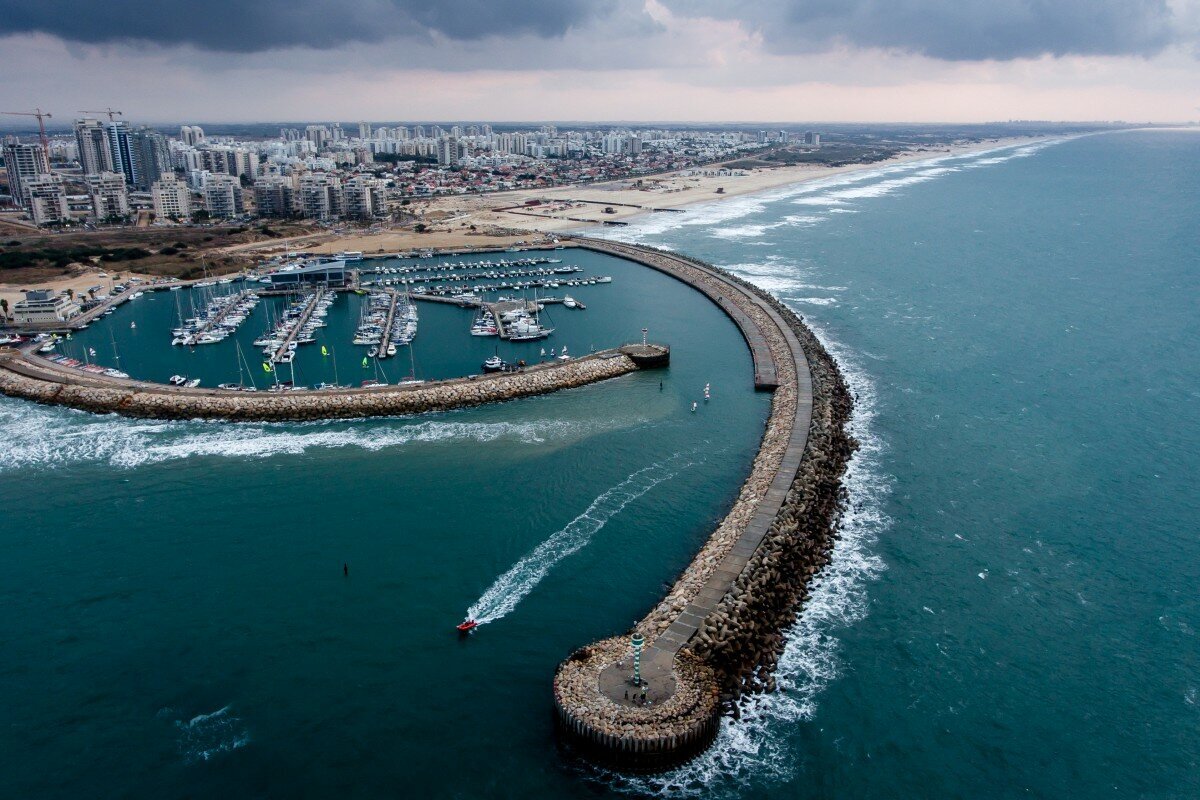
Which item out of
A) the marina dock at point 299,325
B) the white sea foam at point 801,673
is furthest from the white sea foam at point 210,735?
the marina dock at point 299,325

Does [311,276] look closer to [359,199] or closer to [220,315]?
[220,315]

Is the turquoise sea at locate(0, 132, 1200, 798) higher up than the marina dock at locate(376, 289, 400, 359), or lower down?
lower down

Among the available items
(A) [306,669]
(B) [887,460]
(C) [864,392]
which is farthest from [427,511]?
Result: (C) [864,392]

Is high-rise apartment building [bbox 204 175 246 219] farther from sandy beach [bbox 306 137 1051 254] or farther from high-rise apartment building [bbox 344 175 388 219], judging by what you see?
sandy beach [bbox 306 137 1051 254]

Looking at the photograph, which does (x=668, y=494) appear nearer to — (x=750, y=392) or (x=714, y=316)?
(x=750, y=392)

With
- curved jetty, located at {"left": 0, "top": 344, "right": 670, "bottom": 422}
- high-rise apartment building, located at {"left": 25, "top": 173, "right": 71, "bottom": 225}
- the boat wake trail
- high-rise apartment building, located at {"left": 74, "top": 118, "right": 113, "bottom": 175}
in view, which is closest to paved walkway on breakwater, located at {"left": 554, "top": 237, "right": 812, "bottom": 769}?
the boat wake trail

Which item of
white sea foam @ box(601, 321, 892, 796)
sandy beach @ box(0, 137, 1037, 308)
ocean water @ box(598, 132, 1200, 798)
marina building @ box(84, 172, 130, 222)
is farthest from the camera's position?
marina building @ box(84, 172, 130, 222)
